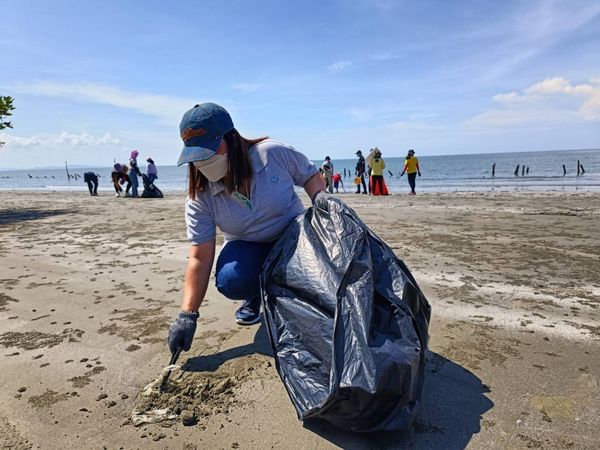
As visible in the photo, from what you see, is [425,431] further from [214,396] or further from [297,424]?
[214,396]

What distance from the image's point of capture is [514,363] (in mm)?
2057

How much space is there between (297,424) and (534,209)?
8179mm

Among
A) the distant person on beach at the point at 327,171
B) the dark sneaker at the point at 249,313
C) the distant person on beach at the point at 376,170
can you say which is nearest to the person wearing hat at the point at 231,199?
the dark sneaker at the point at 249,313

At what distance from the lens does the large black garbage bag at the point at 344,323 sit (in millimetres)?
1388

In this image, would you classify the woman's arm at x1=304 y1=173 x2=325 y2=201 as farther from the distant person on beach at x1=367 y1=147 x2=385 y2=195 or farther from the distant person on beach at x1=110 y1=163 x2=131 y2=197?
the distant person on beach at x1=110 y1=163 x2=131 y2=197

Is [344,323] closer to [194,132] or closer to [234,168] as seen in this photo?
[234,168]

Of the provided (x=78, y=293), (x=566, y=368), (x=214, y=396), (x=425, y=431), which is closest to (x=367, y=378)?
(x=425, y=431)

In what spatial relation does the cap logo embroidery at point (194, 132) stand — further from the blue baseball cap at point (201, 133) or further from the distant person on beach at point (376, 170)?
the distant person on beach at point (376, 170)

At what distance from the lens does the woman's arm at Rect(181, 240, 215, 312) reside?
212 centimetres

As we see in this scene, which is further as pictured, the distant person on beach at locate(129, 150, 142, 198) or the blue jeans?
the distant person on beach at locate(129, 150, 142, 198)

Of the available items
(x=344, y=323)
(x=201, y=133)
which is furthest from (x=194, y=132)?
(x=344, y=323)

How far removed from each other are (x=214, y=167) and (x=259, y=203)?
32 cm

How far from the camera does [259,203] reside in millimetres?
2213

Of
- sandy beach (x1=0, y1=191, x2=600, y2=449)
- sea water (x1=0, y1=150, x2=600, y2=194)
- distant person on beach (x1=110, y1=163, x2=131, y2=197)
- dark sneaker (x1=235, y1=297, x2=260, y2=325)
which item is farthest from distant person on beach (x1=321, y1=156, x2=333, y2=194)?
dark sneaker (x1=235, y1=297, x2=260, y2=325)
